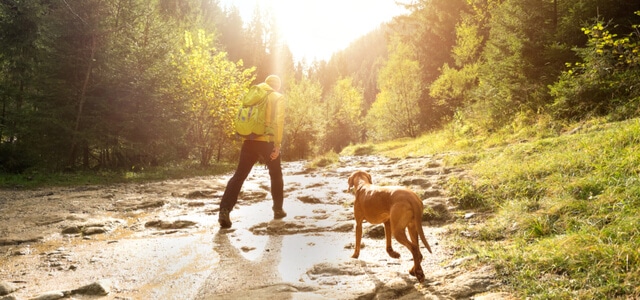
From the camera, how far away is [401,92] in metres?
32.8

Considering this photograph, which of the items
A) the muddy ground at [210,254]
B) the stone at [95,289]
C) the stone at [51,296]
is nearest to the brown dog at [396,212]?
the muddy ground at [210,254]

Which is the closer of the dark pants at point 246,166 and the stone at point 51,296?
the stone at point 51,296

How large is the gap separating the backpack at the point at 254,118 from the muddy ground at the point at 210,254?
5.77 feet

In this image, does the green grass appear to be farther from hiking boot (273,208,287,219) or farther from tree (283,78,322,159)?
tree (283,78,322,159)

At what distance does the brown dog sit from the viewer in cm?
358

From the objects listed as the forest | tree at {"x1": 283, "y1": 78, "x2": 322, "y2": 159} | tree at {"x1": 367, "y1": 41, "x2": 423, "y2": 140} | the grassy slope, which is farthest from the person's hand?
tree at {"x1": 283, "y1": 78, "x2": 322, "y2": 159}

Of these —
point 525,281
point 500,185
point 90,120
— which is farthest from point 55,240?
point 90,120

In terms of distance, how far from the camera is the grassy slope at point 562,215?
2.74m

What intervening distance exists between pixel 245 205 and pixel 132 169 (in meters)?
11.5

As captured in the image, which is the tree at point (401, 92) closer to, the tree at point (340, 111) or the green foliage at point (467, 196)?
the tree at point (340, 111)

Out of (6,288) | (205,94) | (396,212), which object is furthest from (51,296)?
(205,94)

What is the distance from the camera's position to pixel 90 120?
15922 millimetres

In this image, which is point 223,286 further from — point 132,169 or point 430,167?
point 132,169

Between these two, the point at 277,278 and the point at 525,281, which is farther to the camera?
the point at 277,278
